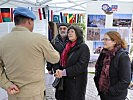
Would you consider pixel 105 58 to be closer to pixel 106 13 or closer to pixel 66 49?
pixel 66 49

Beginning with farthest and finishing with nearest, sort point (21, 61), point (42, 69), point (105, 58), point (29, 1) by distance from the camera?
point (29, 1) < point (105, 58) < point (42, 69) < point (21, 61)

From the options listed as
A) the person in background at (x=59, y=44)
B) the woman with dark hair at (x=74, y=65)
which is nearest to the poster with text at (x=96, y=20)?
the person in background at (x=59, y=44)

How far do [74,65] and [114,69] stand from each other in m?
0.52

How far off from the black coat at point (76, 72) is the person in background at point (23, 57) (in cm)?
68

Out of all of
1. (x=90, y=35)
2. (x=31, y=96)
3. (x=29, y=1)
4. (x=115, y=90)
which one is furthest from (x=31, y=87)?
(x=29, y=1)

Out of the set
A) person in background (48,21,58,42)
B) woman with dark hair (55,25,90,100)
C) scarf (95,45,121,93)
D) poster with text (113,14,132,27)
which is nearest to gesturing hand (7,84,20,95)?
woman with dark hair (55,25,90,100)

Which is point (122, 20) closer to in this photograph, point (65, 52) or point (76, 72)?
point (65, 52)

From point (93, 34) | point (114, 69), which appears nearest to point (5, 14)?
point (93, 34)

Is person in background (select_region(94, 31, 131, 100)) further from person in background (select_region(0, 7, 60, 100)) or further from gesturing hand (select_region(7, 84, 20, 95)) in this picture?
gesturing hand (select_region(7, 84, 20, 95))

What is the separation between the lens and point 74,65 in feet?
7.54

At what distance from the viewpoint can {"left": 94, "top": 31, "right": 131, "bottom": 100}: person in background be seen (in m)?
Result: 1.90

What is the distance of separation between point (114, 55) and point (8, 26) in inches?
81.6

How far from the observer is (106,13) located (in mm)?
3230

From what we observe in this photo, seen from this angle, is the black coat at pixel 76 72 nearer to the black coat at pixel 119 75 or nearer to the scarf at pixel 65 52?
the scarf at pixel 65 52
